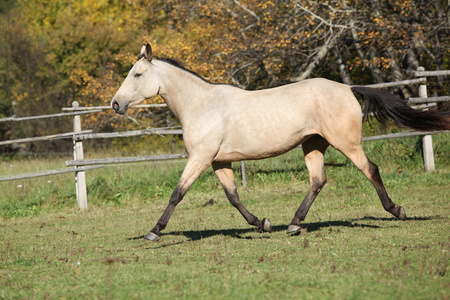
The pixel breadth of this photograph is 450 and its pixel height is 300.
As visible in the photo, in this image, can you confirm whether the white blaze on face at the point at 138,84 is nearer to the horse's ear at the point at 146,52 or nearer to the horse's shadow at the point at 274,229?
the horse's ear at the point at 146,52

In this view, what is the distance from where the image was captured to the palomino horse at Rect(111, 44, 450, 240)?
5.77 m

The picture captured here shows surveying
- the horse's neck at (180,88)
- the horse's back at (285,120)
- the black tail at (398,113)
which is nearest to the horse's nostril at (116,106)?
the horse's neck at (180,88)

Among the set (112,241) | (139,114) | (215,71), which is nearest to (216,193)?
(112,241)

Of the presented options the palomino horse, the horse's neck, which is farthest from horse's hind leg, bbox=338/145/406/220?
the horse's neck

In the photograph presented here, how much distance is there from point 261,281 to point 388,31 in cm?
1066

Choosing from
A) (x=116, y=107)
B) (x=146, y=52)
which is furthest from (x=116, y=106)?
(x=146, y=52)

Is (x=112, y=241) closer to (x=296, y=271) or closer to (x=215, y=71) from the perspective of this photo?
(x=296, y=271)

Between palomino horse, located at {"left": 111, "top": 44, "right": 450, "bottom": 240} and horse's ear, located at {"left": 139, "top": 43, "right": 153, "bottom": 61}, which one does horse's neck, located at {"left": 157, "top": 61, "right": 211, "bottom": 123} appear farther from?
horse's ear, located at {"left": 139, "top": 43, "right": 153, "bottom": 61}

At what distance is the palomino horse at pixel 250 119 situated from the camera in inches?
227

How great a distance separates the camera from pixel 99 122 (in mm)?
17984

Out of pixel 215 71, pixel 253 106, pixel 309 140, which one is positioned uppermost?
pixel 215 71

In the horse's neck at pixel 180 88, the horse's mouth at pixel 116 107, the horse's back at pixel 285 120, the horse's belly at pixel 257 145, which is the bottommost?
the horse's belly at pixel 257 145

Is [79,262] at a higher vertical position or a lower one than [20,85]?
lower

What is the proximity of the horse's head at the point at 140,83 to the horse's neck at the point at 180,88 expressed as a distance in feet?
0.41
